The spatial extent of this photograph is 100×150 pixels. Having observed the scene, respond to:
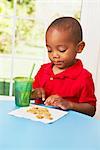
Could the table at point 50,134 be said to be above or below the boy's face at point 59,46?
below

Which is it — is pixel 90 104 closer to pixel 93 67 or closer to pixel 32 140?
pixel 32 140

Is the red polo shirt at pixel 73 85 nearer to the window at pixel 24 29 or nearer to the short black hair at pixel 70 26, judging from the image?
the short black hair at pixel 70 26

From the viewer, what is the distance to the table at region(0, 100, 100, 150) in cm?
86

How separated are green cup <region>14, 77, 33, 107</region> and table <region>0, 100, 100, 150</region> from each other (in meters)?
0.10

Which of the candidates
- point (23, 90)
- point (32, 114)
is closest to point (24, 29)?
point (23, 90)

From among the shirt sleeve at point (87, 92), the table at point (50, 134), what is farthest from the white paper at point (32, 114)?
the shirt sleeve at point (87, 92)

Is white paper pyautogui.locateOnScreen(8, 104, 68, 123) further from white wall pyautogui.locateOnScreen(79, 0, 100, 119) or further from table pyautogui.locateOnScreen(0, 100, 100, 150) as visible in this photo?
white wall pyautogui.locateOnScreen(79, 0, 100, 119)

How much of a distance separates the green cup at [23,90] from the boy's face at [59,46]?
168mm

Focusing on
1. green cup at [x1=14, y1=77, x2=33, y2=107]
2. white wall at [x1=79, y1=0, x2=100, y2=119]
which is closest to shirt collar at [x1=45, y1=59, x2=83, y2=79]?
green cup at [x1=14, y1=77, x2=33, y2=107]

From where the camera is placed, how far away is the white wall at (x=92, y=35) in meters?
2.30

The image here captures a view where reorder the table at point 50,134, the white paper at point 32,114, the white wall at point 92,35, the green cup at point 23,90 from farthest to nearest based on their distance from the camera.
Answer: the white wall at point 92,35 → the green cup at point 23,90 → the white paper at point 32,114 → the table at point 50,134

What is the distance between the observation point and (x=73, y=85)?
4.58ft

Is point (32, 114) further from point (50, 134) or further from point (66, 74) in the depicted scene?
point (66, 74)

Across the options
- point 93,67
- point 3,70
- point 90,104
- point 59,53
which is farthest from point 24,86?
point 3,70
